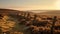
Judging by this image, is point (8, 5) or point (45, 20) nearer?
point (45, 20)

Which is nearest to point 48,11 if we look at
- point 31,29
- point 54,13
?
point 54,13

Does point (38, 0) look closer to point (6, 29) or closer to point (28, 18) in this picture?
point (28, 18)

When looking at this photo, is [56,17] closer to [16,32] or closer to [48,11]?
[48,11]

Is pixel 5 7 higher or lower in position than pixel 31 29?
higher

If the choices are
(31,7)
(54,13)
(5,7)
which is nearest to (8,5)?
(5,7)

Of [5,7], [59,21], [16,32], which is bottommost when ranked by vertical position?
[16,32]

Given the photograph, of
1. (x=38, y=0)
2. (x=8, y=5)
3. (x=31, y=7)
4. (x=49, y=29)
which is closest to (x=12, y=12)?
(x=8, y=5)

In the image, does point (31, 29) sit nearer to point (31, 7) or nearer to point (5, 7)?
point (31, 7)

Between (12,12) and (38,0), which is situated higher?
(38,0)
